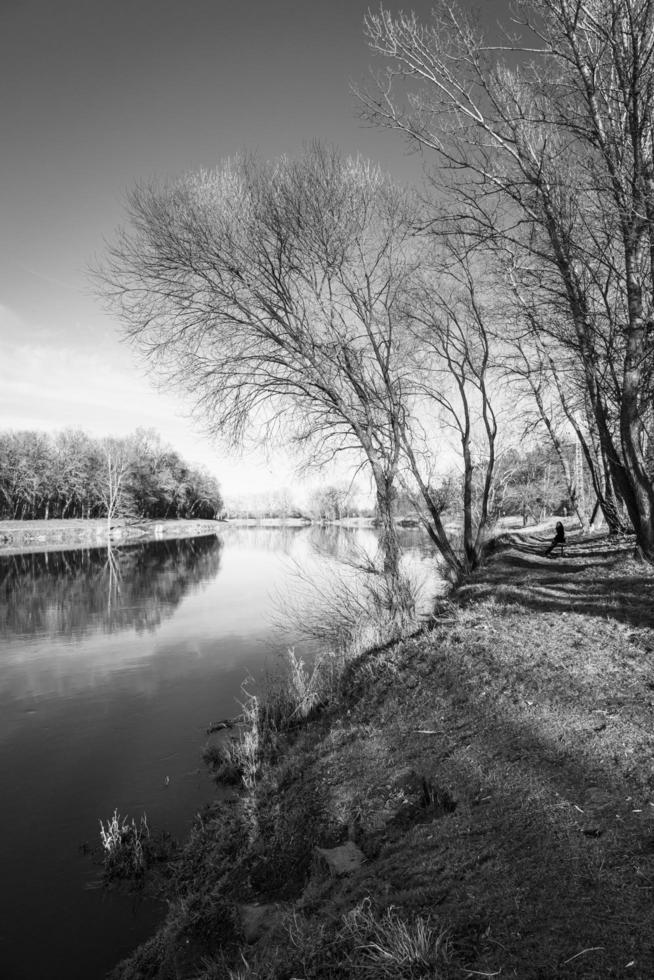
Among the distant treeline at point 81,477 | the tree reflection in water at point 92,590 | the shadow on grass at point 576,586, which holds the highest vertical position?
the distant treeline at point 81,477

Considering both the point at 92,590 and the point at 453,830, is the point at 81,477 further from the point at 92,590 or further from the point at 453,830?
the point at 453,830

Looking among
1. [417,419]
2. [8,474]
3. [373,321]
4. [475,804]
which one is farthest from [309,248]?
[8,474]

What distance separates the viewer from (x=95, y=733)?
8844 mm

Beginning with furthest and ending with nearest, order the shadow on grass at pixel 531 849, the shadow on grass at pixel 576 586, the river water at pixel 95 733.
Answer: the shadow on grass at pixel 576 586 → the river water at pixel 95 733 → the shadow on grass at pixel 531 849

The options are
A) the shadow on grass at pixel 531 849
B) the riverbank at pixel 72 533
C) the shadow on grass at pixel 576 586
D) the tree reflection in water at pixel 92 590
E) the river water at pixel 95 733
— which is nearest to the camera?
the shadow on grass at pixel 531 849

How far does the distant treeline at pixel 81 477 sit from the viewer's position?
222ft

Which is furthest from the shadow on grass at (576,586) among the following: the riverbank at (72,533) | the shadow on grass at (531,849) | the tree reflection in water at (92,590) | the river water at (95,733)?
the riverbank at (72,533)

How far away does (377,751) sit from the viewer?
17.8ft

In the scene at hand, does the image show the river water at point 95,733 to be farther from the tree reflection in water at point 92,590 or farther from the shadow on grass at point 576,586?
the shadow on grass at point 576,586

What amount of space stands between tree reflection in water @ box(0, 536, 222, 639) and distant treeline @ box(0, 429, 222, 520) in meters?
32.2

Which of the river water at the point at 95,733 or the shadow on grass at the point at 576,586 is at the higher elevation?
the shadow on grass at the point at 576,586

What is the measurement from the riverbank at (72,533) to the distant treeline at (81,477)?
11.8ft

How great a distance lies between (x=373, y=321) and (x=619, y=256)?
484 centimetres

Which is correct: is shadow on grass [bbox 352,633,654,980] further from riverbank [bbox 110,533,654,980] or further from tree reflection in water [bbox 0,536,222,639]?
tree reflection in water [bbox 0,536,222,639]
